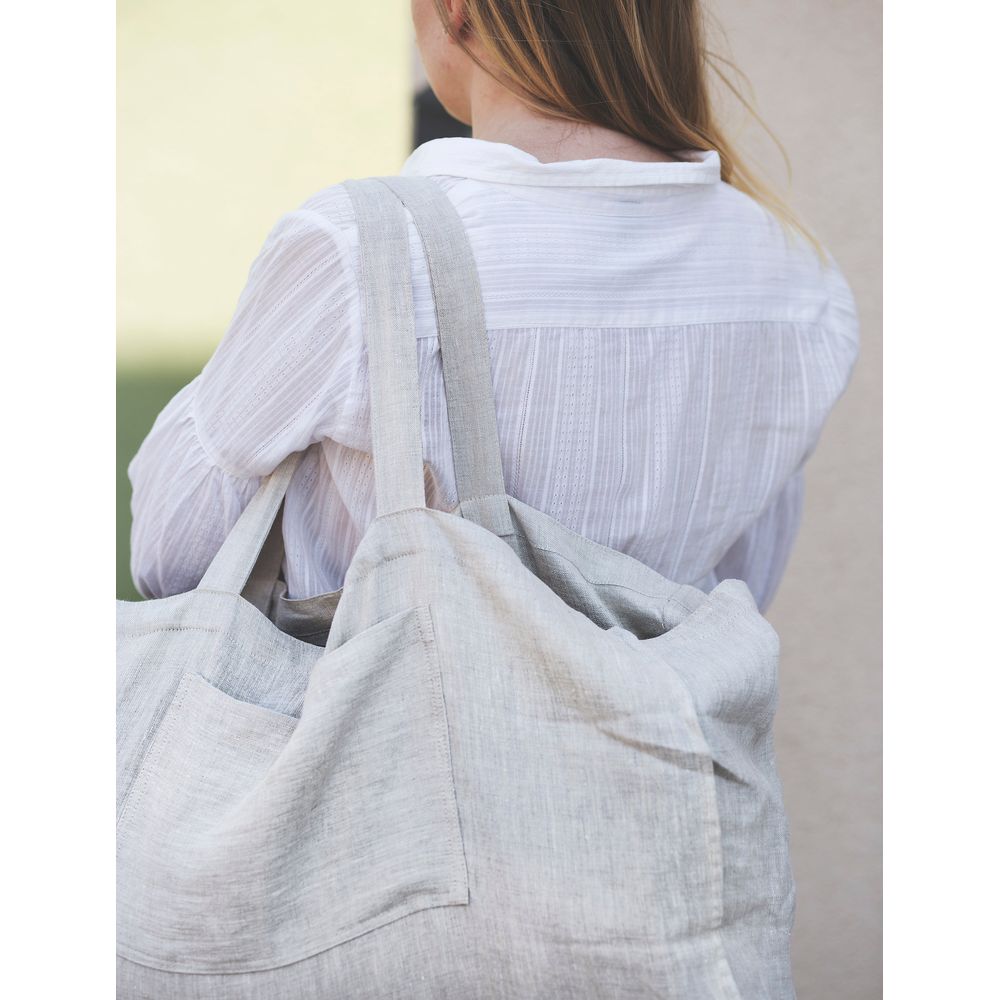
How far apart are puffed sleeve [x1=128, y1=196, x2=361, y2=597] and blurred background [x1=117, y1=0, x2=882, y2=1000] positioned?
0.87 metres

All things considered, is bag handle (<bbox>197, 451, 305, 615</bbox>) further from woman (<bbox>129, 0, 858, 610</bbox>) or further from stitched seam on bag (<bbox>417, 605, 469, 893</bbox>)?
stitched seam on bag (<bbox>417, 605, 469, 893</bbox>)

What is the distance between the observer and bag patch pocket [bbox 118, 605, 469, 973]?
62cm

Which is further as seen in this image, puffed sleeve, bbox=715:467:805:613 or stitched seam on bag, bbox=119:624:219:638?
puffed sleeve, bbox=715:467:805:613

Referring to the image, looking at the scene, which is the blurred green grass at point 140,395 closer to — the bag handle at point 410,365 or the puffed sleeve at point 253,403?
the puffed sleeve at point 253,403

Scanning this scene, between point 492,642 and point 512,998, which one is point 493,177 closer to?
point 492,642

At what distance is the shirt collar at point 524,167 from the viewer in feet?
2.42

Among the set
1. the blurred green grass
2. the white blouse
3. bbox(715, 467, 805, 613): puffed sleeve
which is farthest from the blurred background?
the white blouse

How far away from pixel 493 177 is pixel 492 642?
0.32 meters

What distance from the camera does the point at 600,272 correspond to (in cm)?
74

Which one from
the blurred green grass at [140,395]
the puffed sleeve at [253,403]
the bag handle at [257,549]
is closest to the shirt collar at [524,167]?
the puffed sleeve at [253,403]

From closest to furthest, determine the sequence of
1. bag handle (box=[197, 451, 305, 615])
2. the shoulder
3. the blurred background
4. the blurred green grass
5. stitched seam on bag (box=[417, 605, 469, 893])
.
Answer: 1. stitched seam on bag (box=[417, 605, 469, 893])
2. bag handle (box=[197, 451, 305, 615])
3. the shoulder
4. the blurred background
5. the blurred green grass

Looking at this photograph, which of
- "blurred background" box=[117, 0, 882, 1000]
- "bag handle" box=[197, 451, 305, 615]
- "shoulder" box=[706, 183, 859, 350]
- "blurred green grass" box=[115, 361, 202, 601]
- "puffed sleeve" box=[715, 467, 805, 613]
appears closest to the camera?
"bag handle" box=[197, 451, 305, 615]
